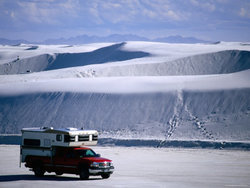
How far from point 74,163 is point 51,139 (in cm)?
159

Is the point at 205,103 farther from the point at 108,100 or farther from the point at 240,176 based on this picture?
the point at 240,176

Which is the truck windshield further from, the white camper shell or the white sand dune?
the white sand dune

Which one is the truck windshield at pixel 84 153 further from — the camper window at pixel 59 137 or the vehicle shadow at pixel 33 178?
the vehicle shadow at pixel 33 178

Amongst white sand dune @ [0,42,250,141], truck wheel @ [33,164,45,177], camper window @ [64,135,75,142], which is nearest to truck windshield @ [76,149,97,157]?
camper window @ [64,135,75,142]

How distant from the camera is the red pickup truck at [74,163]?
72.3ft

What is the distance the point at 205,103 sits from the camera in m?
50.8

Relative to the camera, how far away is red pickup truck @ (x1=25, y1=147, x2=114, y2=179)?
2203 centimetres

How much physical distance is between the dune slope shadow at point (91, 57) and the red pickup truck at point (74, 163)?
88.9 meters

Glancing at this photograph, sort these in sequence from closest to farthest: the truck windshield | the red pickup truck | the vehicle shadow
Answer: the red pickup truck < the vehicle shadow < the truck windshield

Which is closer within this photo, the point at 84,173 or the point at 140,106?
the point at 84,173

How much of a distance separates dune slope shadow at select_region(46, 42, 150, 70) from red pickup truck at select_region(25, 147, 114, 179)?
292ft

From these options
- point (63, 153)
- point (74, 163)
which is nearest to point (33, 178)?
point (63, 153)

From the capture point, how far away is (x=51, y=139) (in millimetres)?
23031

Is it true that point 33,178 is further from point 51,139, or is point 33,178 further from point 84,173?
point 84,173
